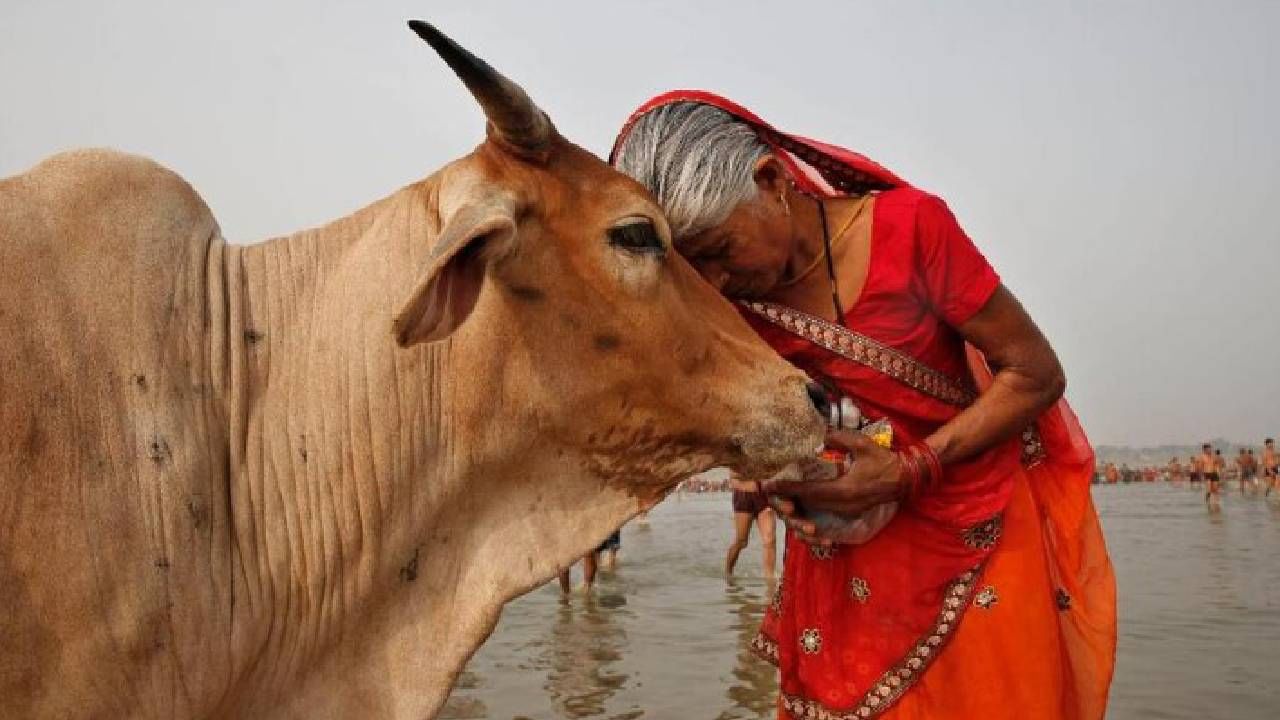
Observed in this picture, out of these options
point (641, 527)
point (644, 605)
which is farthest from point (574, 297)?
point (641, 527)

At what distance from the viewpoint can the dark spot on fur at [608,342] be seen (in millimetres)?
2297

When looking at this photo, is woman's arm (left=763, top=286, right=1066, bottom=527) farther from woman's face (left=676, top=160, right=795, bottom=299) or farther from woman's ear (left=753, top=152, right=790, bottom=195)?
woman's ear (left=753, top=152, right=790, bottom=195)

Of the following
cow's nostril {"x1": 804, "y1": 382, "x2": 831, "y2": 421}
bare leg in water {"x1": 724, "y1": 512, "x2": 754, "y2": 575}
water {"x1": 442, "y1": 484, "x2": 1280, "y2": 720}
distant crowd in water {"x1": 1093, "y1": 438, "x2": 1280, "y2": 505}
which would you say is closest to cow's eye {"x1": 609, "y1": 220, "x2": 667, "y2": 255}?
cow's nostril {"x1": 804, "y1": 382, "x2": 831, "y2": 421}

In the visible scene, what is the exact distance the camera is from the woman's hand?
→ 2498mm

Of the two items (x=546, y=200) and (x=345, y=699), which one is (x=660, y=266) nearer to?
(x=546, y=200)

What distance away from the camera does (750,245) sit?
107 inches

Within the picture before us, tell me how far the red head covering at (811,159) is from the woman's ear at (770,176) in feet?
0.46

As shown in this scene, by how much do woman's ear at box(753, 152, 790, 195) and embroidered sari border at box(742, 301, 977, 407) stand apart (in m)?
0.31

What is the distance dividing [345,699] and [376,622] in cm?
17

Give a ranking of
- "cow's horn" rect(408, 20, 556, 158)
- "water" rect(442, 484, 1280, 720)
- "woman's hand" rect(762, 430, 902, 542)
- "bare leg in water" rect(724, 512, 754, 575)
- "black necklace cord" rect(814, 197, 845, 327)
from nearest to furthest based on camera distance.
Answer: "cow's horn" rect(408, 20, 556, 158), "woman's hand" rect(762, 430, 902, 542), "black necklace cord" rect(814, 197, 845, 327), "water" rect(442, 484, 1280, 720), "bare leg in water" rect(724, 512, 754, 575)

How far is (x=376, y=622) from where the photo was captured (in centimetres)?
220

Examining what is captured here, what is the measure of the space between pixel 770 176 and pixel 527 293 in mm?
851

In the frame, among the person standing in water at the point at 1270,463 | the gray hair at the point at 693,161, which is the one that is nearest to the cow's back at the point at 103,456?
the gray hair at the point at 693,161

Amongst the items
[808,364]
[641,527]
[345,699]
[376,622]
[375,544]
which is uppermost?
[808,364]
